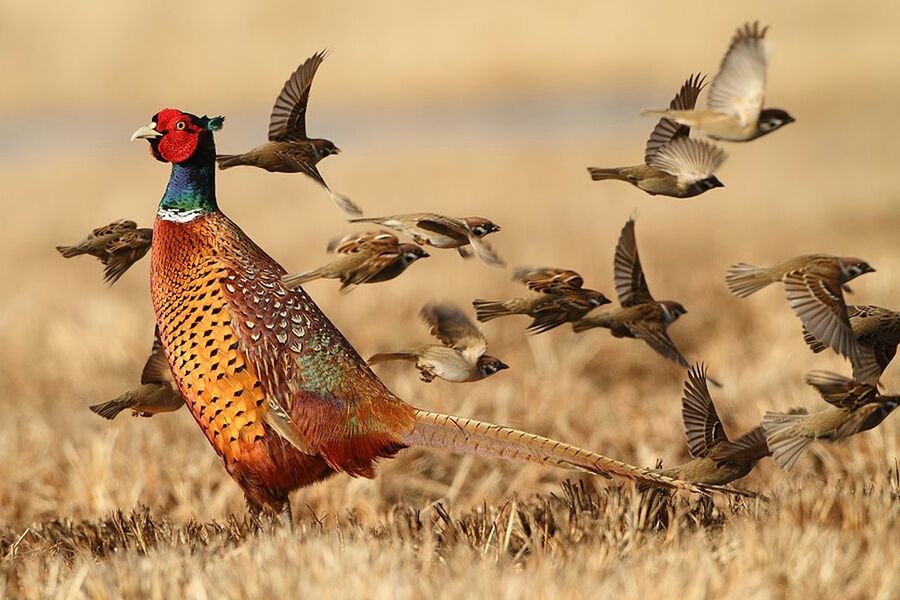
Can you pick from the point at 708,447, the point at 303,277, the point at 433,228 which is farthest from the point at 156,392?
the point at 708,447

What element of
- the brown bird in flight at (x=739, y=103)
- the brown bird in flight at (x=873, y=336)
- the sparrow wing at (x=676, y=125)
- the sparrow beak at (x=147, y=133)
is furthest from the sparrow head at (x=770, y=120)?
the sparrow beak at (x=147, y=133)

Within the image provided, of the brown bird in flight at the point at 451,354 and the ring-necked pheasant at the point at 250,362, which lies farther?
the ring-necked pheasant at the point at 250,362

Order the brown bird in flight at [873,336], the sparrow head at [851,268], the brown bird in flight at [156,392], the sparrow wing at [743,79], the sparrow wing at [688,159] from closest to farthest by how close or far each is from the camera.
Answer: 1. the sparrow wing at [743,79]
2. the sparrow head at [851,268]
3. the sparrow wing at [688,159]
4. the brown bird in flight at [873,336]
5. the brown bird in flight at [156,392]

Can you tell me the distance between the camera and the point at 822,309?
2.67 meters

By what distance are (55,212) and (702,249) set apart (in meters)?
7.04

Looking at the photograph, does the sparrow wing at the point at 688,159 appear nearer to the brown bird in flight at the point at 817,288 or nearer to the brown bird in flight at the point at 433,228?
the brown bird in flight at the point at 817,288

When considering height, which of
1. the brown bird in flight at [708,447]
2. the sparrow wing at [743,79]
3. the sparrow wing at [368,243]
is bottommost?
the brown bird in flight at [708,447]

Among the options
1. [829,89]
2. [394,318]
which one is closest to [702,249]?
[394,318]

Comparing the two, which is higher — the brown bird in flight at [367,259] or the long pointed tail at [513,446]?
the brown bird in flight at [367,259]

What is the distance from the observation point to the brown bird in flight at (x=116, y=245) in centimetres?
329

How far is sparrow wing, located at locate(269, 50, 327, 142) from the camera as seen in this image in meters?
2.98

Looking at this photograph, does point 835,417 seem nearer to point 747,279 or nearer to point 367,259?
point 747,279

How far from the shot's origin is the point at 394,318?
798cm

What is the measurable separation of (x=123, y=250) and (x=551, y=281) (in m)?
1.18
